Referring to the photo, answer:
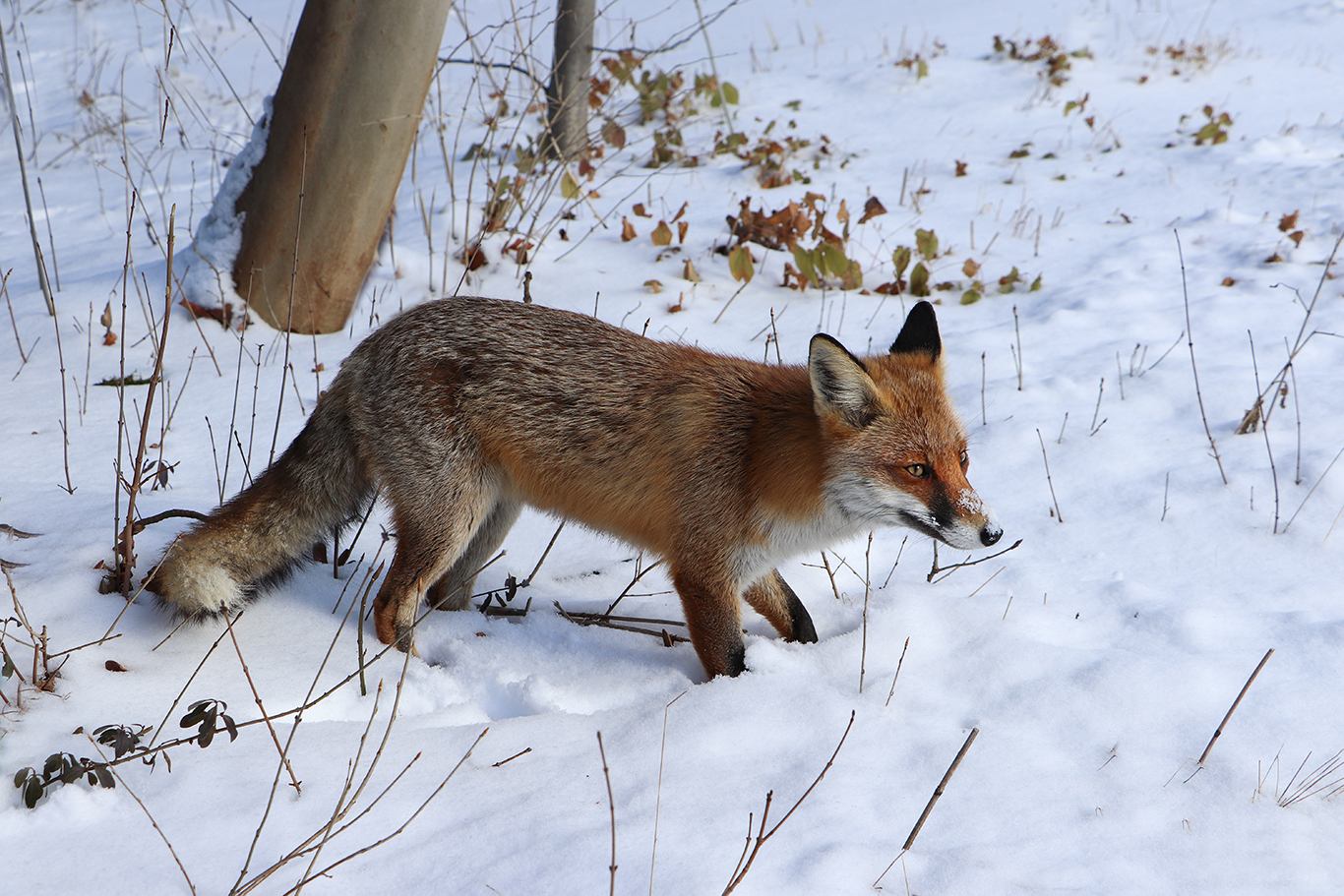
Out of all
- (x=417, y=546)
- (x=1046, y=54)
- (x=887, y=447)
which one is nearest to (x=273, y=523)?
(x=417, y=546)

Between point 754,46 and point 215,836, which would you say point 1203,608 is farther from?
point 754,46

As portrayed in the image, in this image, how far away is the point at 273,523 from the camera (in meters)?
3.32

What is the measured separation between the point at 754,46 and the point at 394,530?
1085 cm

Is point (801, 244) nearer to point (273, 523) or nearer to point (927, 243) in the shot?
point (927, 243)

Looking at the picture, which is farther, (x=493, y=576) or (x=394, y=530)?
(x=493, y=576)

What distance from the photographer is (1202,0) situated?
12.6 metres

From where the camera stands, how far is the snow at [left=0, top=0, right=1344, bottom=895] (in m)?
2.23

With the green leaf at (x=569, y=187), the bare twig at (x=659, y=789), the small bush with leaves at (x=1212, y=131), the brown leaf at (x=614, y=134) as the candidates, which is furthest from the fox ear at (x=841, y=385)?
the small bush with leaves at (x=1212, y=131)

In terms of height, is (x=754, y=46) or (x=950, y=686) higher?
(x=754, y=46)

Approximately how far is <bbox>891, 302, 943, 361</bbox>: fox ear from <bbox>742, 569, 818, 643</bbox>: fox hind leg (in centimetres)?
100

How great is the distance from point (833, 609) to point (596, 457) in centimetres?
118

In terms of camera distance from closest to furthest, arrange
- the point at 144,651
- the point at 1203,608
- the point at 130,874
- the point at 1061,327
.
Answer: the point at 130,874 < the point at 144,651 < the point at 1203,608 < the point at 1061,327

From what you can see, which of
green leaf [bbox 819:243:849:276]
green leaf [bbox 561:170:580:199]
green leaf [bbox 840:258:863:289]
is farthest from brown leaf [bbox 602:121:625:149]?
green leaf [bbox 840:258:863:289]

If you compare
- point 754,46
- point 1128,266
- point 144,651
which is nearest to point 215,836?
point 144,651
